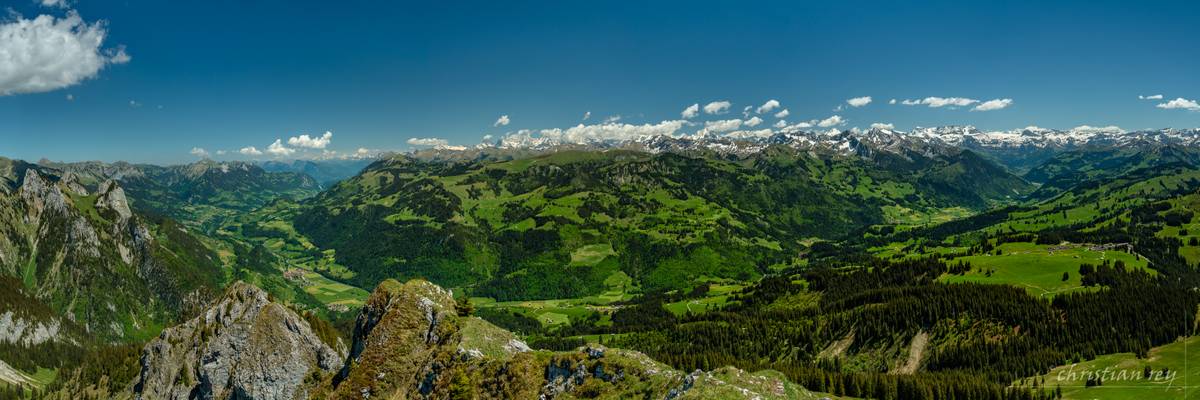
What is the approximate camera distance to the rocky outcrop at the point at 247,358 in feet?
325

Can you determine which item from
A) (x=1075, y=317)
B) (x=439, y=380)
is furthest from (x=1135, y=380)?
(x=439, y=380)

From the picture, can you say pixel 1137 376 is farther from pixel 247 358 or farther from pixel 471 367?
pixel 247 358

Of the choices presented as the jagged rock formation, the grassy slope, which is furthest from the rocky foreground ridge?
the grassy slope

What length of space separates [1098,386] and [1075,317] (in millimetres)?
51050

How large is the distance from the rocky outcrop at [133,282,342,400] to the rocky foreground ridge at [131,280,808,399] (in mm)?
198

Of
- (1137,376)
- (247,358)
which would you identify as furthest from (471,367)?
(1137,376)

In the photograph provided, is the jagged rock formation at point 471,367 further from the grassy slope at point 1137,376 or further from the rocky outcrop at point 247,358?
the grassy slope at point 1137,376

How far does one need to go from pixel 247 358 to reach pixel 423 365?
161 feet

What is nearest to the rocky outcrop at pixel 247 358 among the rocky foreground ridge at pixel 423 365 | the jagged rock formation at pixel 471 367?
the rocky foreground ridge at pixel 423 365

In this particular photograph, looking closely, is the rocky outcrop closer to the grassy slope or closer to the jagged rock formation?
the jagged rock formation

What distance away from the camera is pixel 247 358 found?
A: 10100 centimetres

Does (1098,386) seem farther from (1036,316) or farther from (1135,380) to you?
(1036,316)

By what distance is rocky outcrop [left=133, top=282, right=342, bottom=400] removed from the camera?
9919cm

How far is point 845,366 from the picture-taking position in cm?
16425
